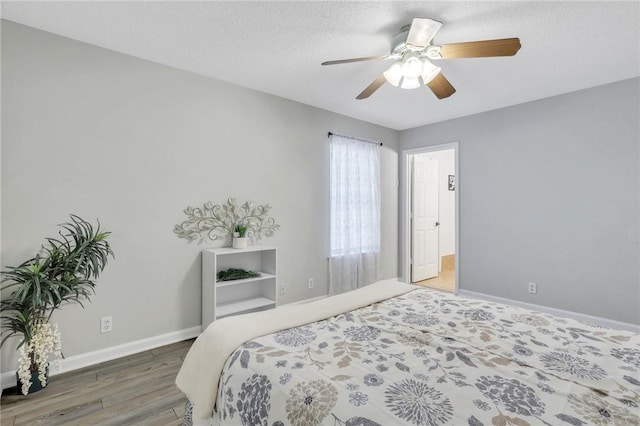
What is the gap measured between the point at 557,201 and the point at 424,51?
2.56 metres

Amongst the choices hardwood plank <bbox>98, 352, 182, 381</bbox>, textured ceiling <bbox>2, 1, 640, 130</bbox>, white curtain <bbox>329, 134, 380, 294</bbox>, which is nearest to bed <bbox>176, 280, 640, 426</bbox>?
hardwood plank <bbox>98, 352, 182, 381</bbox>

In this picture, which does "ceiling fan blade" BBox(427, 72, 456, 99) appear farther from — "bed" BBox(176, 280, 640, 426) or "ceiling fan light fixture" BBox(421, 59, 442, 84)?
"bed" BBox(176, 280, 640, 426)

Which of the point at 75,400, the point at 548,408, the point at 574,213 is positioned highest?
the point at 574,213

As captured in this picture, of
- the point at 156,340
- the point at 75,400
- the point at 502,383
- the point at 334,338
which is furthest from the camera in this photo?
the point at 156,340

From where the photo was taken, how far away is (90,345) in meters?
2.48

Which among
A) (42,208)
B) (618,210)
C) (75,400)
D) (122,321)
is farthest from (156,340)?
(618,210)

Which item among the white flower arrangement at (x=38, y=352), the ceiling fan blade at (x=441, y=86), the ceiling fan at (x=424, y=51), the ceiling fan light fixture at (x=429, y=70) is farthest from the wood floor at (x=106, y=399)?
the ceiling fan blade at (x=441, y=86)

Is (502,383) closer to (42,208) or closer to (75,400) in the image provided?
(75,400)

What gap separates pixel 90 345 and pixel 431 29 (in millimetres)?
3417

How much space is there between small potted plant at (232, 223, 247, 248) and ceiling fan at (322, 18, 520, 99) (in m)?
1.78

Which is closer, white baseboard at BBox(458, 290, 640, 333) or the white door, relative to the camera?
white baseboard at BBox(458, 290, 640, 333)

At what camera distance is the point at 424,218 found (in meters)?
5.41

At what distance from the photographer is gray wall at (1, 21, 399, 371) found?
7.36ft

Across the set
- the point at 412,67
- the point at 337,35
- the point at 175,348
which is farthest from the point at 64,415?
the point at 412,67
